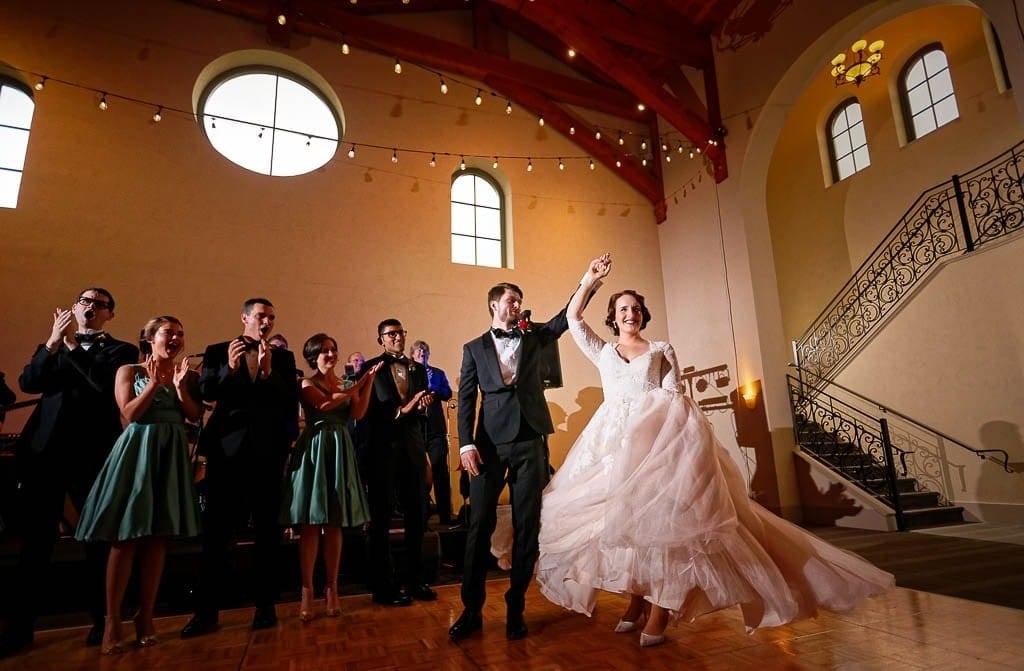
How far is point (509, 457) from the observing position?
8.13 ft

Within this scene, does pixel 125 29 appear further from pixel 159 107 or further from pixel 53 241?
pixel 53 241

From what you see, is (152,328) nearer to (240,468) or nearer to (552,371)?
(240,468)

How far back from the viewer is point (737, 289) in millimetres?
6754

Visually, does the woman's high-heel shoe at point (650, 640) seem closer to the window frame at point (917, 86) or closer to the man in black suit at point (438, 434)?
the man in black suit at point (438, 434)

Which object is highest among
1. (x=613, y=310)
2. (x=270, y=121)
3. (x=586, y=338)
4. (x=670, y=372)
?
(x=270, y=121)

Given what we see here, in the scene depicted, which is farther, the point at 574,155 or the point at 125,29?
the point at 574,155

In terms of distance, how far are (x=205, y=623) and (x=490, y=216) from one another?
19.4 ft

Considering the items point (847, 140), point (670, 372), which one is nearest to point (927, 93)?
point (847, 140)

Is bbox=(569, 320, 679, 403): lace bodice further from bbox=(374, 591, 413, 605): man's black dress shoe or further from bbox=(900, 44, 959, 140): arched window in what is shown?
bbox=(900, 44, 959, 140): arched window

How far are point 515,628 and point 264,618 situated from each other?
1.23 meters

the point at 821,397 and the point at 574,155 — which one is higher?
the point at 574,155

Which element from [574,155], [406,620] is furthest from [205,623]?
[574,155]

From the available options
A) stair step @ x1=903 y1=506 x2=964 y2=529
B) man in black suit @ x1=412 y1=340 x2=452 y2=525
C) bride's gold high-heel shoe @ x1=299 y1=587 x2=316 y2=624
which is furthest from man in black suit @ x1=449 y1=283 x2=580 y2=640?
stair step @ x1=903 y1=506 x2=964 y2=529

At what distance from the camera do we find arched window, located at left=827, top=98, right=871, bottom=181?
8.75 m
